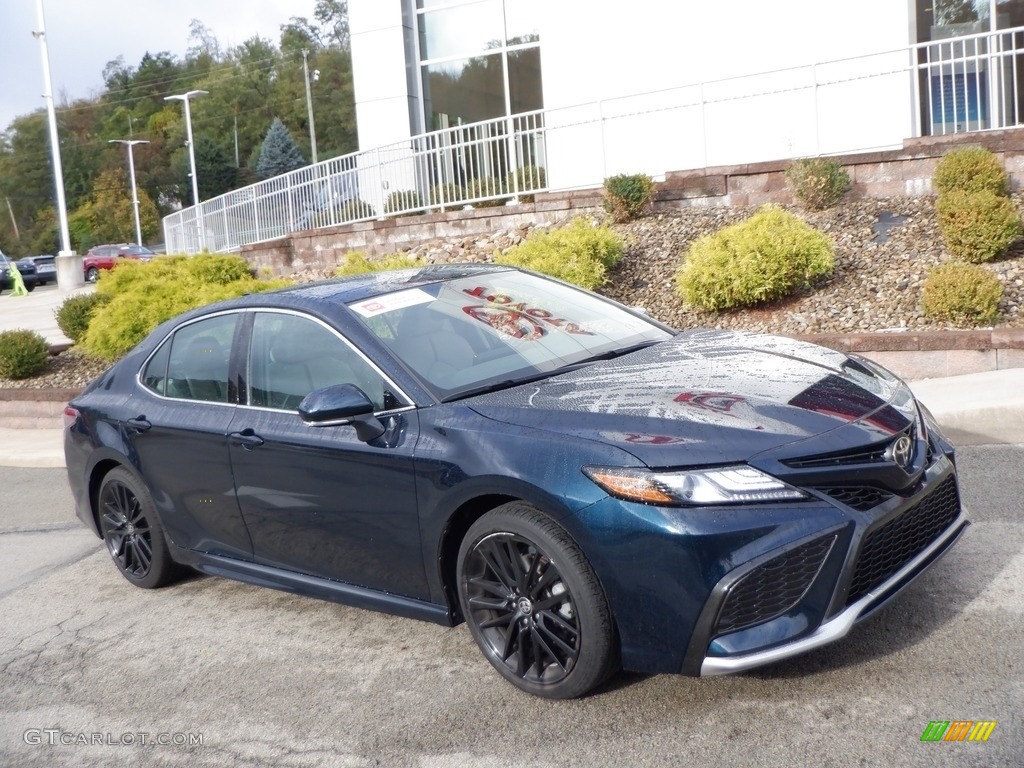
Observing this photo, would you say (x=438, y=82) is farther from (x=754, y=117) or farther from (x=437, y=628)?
(x=437, y=628)

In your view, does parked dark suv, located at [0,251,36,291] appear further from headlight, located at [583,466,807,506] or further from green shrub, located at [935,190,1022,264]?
headlight, located at [583,466,807,506]

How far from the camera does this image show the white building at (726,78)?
1406 centimetres

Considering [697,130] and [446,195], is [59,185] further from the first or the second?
[697,130]

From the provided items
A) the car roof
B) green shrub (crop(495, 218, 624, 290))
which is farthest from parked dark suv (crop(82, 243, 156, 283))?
the car roof

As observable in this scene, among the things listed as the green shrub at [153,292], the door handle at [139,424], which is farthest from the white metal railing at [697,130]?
the door handle at [139,424]

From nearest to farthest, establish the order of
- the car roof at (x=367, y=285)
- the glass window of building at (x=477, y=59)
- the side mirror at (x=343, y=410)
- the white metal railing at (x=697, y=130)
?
the side mirror at (x=343, y=410) → the car roof at (x=367, y=285) → the white metal railing at (x=697, y=130) → the glass window of building at (x=477, y=59)

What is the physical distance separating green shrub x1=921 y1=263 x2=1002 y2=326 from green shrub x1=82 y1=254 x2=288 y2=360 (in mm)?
7655

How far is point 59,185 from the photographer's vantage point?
3562 centimetres

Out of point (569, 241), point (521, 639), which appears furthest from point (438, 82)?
point (521, 639)

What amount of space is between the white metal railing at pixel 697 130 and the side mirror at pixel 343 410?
10.3 meters

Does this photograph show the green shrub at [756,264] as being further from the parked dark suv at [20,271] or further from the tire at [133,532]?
the parked dark suv at [20,271]

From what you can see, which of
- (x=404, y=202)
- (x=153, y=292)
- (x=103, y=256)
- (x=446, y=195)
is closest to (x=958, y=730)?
(x=153, y=292)

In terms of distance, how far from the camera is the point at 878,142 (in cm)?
1458

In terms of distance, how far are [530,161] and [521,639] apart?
12.6 m
